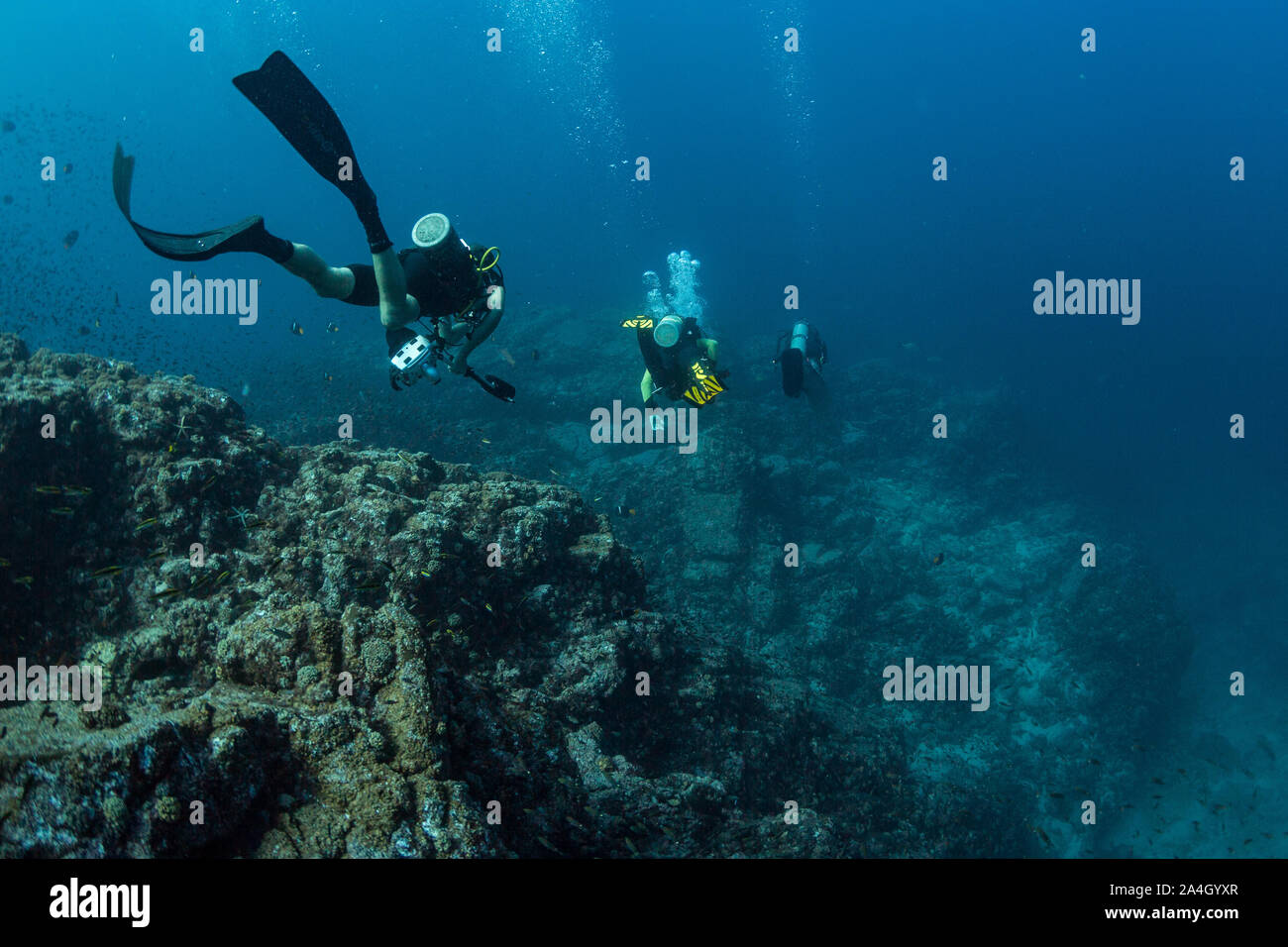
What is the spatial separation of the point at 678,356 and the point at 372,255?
19.4 ft

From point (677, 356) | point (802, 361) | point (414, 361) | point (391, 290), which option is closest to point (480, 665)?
point (414, 361)

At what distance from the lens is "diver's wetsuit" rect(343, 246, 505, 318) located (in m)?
5.10

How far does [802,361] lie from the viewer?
1194 centimetres

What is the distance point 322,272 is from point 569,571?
141 inches

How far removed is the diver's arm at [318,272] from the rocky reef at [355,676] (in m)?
2.01

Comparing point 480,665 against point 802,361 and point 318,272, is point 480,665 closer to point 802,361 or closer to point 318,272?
point 318,272

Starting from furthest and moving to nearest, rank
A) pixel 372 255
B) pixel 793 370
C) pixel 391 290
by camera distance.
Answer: pixel 793 370 < pixel 391 290 < pixel 372 255

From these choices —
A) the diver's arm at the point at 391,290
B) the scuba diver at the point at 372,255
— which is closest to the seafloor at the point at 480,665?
the scuba diver at the point at 372,255

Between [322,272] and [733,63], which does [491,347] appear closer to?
[322,272]

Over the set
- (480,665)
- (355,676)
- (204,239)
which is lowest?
(480,665)

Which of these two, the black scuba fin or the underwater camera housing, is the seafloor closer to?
the underwater camera housing
